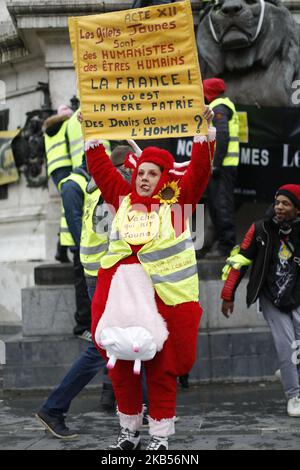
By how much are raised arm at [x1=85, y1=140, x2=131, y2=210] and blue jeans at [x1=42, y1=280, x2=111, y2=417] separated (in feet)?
3.76

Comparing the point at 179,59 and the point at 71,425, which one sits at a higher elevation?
the point at 179,59

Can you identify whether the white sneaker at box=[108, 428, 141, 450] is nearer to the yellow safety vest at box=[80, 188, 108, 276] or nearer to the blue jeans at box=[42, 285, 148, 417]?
the blue jeans at box=[42, 285, 148, 417]

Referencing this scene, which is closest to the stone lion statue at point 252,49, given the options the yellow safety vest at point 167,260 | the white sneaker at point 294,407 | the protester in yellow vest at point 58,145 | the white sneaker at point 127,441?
the protester in yellow vest at point 58,145

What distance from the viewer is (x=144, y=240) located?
5.26 metres

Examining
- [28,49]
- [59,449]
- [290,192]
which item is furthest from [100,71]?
[28,49]

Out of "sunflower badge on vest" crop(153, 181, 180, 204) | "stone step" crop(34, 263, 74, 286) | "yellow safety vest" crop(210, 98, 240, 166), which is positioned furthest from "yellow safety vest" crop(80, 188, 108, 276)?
"yellow safety vest" crop(210, 98, 240, 166)

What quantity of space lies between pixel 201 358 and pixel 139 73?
3.38 meters

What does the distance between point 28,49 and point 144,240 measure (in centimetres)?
620

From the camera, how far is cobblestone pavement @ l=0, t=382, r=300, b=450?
5.82m

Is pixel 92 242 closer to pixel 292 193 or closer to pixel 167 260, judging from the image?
pixel 167 260

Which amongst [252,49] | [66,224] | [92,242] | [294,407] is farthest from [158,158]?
[252,49]

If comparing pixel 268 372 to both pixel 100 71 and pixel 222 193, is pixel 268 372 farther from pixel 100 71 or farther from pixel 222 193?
pixel 100 71
